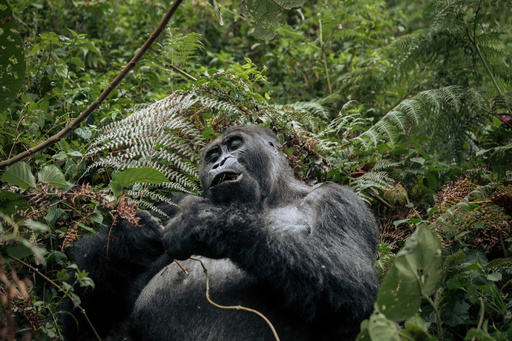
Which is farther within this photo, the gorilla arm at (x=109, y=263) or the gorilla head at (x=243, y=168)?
the gorilla head at (x=243, y=168)

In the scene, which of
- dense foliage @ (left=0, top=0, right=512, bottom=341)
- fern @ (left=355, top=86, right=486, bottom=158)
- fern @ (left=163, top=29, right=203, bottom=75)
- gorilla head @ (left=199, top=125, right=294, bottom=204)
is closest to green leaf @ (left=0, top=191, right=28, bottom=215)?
dense foliage @ (left=0, top=0, right=512, bottom=341)

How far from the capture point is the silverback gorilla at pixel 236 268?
2.36m

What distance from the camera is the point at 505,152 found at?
366cm

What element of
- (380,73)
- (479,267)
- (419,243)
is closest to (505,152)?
(479,267)

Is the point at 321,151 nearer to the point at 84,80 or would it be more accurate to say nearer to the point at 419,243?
the point at 419,243

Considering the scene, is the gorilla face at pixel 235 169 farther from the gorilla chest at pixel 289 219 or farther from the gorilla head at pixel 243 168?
the gorilla chest at pixel 289 219

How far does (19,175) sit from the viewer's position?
6.86 feet

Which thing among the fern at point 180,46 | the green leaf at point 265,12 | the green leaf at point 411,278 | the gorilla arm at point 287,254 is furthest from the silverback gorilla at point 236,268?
the fern at point 180,46

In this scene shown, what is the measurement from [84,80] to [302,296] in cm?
340

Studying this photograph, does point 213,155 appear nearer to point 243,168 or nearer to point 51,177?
point 243,168

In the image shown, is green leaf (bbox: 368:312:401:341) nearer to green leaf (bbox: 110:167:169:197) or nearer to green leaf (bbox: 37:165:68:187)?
green leaf (bbox: 110:167:169:197)

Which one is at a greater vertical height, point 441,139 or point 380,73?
point 380,73

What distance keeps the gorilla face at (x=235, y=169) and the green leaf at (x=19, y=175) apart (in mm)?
1038

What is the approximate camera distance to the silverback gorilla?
7.75 feet
